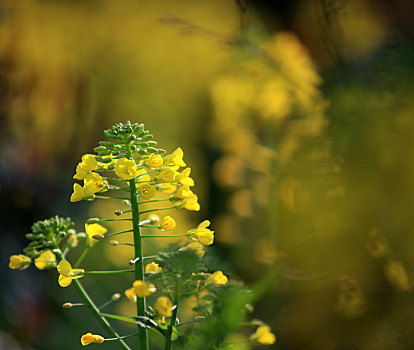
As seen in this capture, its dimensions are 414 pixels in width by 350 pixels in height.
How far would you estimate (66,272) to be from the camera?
0.24 m

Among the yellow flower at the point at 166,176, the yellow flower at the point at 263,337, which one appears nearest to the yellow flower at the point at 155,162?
the yellow flower at the point at 166,176

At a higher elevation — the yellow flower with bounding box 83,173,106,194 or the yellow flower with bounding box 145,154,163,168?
the yellow flower with bounding box 145,154,163,168

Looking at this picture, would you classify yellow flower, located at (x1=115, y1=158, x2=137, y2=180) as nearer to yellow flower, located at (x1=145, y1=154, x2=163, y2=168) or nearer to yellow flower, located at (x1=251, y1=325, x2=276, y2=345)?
yellow flower, located at (x1=145, y1=154, x2=163, y2=168)

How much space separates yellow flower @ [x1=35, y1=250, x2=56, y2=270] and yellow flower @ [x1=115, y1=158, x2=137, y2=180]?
68 mm

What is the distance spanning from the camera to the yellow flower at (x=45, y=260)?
0.26m

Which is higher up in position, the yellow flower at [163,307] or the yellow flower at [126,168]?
the yellow flower at [126,168]

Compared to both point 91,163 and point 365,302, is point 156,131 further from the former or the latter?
point 91,163

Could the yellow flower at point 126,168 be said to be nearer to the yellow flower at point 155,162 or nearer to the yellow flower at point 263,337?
the yellow flower at point 155,162

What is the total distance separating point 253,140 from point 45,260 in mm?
435

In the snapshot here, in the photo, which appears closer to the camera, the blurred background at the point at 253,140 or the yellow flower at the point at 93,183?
the yellow flower at the point at 93,183

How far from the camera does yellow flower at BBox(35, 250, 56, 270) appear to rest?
259 mm

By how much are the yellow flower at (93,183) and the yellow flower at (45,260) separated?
5 centimetres

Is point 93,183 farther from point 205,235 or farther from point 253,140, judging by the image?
point 253,140

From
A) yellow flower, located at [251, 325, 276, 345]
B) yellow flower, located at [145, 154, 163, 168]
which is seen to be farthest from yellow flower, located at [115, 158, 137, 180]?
yellow flower, located at [251, 325, 276, 345]
